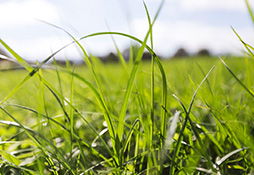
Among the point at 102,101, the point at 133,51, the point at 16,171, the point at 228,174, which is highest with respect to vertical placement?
the point at 133,51

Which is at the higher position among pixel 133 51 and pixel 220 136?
pixel 133 51

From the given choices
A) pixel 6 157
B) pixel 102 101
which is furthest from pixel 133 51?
pixel 6 157

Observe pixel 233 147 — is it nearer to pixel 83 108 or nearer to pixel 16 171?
A: pixel 16 171

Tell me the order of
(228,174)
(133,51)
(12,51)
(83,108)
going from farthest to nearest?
(83,108)
(133,51)
(228,174)
(12,51)

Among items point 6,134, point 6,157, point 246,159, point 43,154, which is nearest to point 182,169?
point 246,159

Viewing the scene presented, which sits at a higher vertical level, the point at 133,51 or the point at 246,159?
the point at 133,51

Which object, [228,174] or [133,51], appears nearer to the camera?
[228,174]

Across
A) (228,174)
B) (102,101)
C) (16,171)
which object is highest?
(102,101)

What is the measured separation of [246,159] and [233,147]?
0.23ft

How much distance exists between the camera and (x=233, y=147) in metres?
0.60

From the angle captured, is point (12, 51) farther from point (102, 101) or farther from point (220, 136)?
point (220, 136)

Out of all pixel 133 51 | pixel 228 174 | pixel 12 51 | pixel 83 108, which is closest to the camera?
pixel 12 51

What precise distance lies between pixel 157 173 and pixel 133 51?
18.2 inches

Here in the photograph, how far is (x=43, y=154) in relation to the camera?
504 millimetres
